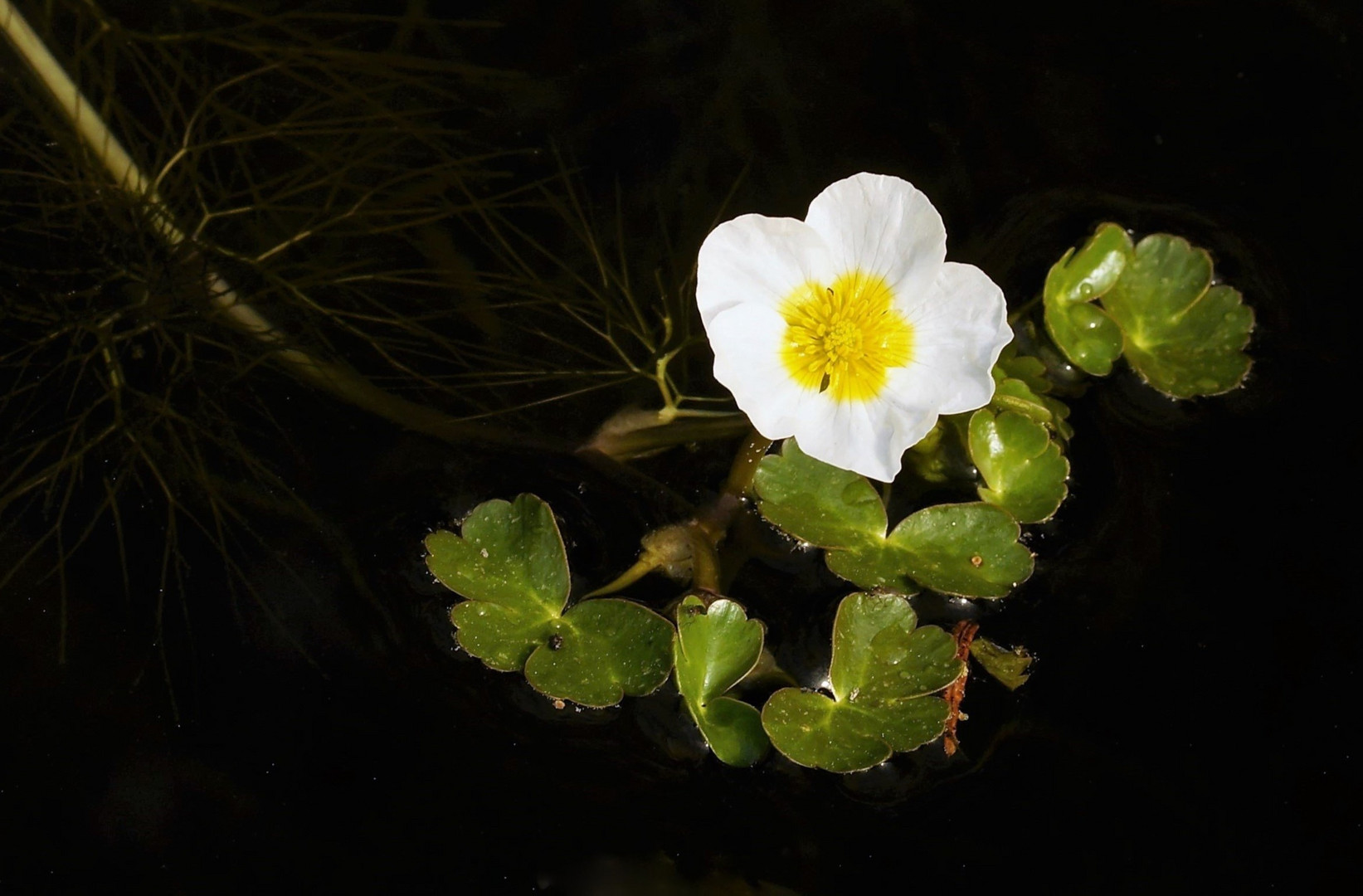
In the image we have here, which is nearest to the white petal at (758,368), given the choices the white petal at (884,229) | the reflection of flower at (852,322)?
the reflection of flower at (852,322)

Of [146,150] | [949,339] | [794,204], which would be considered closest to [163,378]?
[146,150]

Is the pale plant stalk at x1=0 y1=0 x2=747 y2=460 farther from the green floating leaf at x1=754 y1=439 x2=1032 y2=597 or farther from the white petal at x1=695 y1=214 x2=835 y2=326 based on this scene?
the white petal at x1=695 y1=214 x2=835 y2=326

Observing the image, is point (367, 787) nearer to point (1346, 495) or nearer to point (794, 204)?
point (794, 204)

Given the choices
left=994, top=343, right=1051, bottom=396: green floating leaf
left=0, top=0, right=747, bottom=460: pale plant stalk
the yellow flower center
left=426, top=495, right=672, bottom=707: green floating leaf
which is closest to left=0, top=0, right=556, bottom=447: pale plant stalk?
left=0, top=0, right=747, bottom=460: pale plant stalk

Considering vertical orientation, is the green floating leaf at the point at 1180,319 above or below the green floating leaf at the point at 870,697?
above

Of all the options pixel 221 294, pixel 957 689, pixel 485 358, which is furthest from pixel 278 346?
pixel 957 689

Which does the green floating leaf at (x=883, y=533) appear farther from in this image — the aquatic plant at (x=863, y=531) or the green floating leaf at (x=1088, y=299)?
the green floating leaf at (x=1088, y=299)
